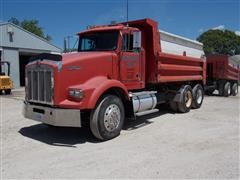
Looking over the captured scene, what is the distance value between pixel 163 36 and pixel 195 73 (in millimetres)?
3047

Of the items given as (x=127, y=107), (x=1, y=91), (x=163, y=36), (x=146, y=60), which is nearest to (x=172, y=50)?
(x=163, y=36)

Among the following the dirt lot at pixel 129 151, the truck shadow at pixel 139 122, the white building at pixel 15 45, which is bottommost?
the dirt lot at pixel 129 151

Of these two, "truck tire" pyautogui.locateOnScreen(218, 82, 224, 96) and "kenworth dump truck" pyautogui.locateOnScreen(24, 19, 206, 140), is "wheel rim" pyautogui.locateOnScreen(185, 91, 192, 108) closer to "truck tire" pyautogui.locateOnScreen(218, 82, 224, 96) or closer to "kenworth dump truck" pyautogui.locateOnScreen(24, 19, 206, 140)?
"kenworth dump truck" pyautogui.locateOnScreen(24, 19, 206, 140)

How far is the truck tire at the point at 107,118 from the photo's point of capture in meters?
6.55

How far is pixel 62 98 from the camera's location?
250 inches

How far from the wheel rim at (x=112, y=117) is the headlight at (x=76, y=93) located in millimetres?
820

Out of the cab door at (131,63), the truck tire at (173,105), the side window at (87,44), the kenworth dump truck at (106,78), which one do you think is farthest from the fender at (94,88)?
the truck tire at (173,105)

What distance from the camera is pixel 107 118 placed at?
22.3ft

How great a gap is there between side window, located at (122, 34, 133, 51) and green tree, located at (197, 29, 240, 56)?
60.2 m

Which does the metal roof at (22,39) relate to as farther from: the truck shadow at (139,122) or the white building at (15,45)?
the truck shadow at (139,122)

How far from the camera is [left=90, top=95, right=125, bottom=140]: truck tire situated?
655 cm

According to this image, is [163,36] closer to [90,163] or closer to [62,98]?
[62,98]

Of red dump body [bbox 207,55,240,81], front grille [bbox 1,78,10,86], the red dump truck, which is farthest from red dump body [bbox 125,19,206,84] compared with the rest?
front grille [bbox 1,78,10,86]

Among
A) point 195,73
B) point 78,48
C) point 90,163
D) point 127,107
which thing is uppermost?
point 78,48
